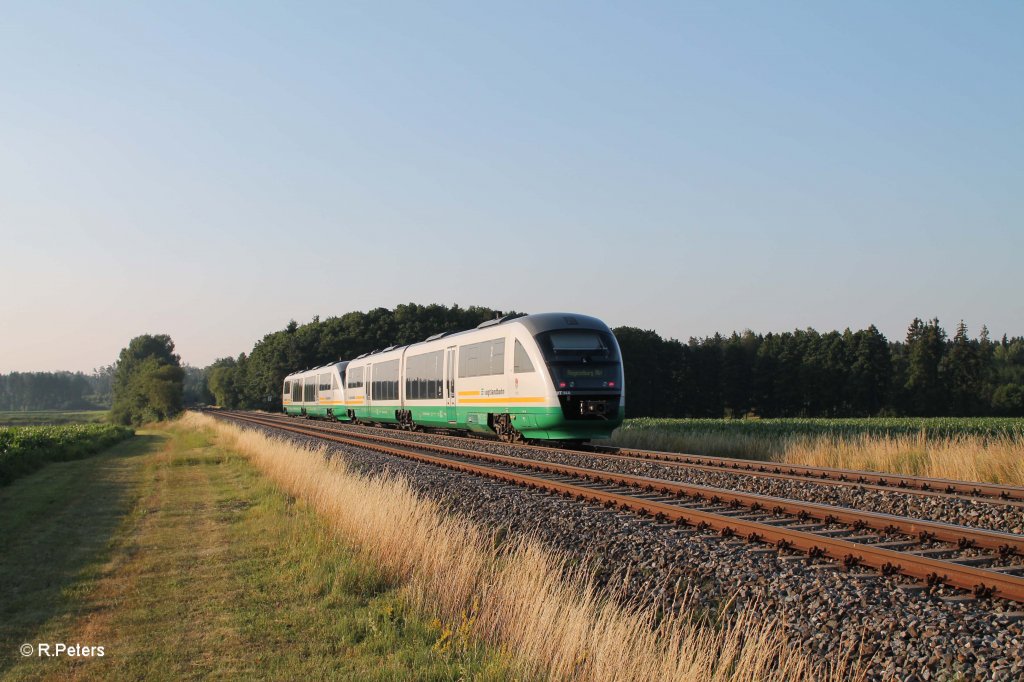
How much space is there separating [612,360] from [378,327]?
3473 inches

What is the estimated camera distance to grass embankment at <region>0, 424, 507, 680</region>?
5926mm

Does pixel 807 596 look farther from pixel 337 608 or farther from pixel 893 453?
pixel 893 453

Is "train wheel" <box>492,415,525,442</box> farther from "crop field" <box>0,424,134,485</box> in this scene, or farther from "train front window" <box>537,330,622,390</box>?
"crop field" <box>0,424,134,485</box>

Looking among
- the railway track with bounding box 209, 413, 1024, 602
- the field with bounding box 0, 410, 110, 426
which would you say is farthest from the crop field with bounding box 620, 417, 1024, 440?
the field with bounding box 0, 410, 110, 426

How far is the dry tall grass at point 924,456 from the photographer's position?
13.8 meters

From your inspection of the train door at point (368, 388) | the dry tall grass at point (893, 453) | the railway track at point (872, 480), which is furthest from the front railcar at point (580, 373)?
the train door at point (368, 388)

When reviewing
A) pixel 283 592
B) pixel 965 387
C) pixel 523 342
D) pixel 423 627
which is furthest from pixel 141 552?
pixel 965 387

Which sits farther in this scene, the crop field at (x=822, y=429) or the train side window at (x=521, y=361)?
the crop field at (x=822, y=429)

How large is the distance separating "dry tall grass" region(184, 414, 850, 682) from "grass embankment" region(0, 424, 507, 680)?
0.75ft

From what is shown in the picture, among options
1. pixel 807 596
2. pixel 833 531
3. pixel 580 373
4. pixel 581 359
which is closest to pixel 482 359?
pixel 581 359

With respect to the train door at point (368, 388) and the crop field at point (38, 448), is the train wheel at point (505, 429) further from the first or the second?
the train door at point (368, 388)

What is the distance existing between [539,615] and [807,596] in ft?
7.20

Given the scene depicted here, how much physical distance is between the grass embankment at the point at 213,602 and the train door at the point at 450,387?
10952mm

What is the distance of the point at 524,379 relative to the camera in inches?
806
